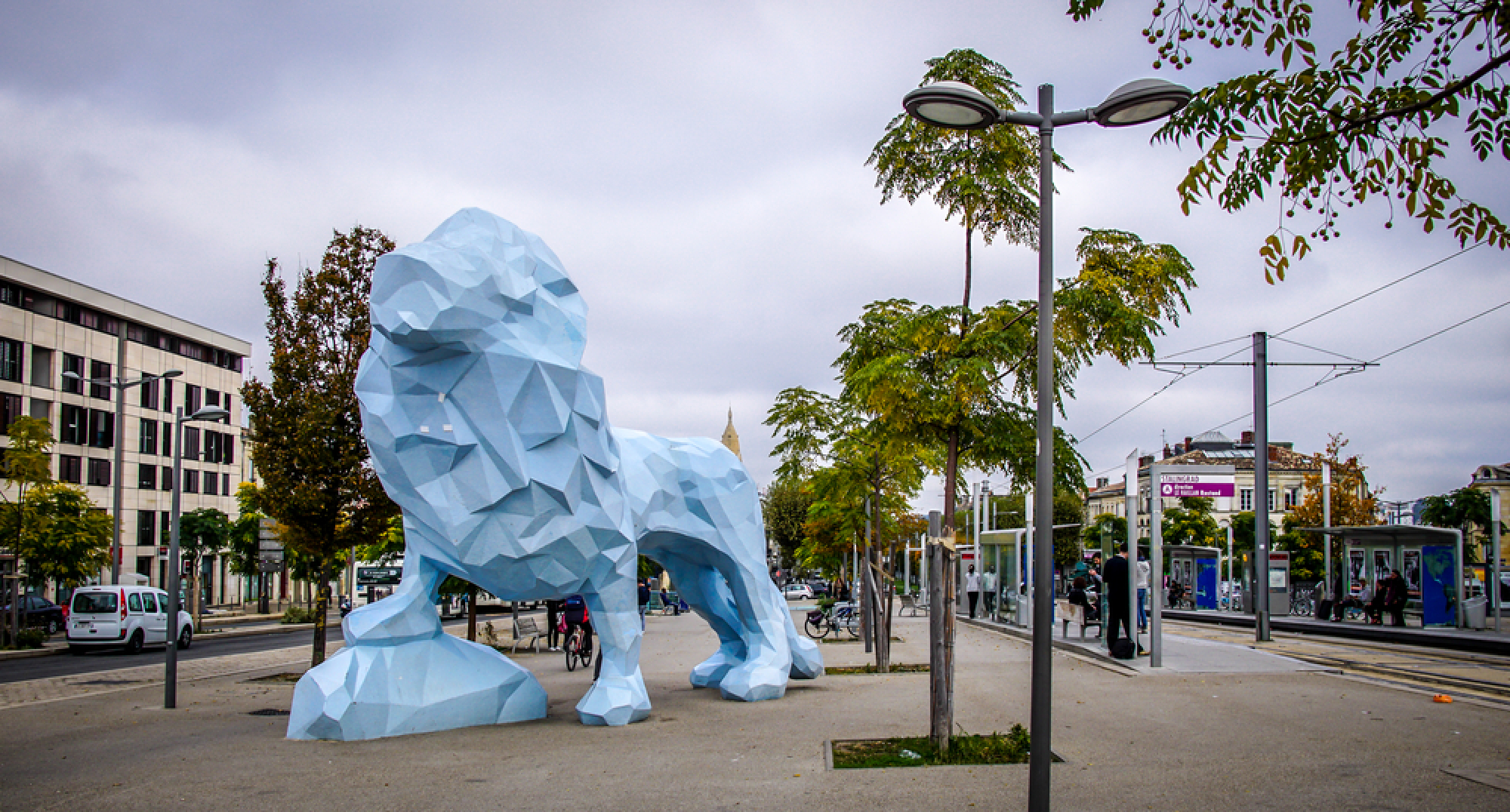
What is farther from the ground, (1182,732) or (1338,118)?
(1338,118)

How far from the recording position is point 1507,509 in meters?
68.9

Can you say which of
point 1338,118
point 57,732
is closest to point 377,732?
point 57,732

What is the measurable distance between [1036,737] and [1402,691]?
7982mm

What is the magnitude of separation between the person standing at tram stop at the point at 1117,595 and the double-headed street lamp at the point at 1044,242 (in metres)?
9.38

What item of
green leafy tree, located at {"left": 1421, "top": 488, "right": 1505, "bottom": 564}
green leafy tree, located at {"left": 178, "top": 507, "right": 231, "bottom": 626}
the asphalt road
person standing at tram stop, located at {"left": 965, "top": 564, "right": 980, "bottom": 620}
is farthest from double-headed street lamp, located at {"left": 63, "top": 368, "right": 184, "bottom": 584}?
green leafy tree, located at {"left": 1421, "top": 488, "right": 1505, "bottom": 564}

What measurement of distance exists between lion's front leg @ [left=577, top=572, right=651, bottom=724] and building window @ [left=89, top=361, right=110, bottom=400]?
40.7m

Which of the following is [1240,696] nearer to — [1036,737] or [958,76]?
[1036,737]

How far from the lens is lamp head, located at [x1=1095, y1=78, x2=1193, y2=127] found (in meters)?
6.34

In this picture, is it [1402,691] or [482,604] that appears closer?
[1402,691]

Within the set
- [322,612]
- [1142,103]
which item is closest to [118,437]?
[322,612]

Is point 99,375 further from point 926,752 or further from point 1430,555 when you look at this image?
point 1430,555

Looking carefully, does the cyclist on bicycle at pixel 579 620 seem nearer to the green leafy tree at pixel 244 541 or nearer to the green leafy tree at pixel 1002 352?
the green leafy tree at pixel 1002 352

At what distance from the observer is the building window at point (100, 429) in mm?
43375

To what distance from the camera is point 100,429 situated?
44.0 m
